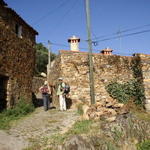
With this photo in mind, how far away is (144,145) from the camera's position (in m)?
7.32

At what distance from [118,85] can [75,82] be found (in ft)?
8.94

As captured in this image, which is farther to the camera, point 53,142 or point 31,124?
point 31,124

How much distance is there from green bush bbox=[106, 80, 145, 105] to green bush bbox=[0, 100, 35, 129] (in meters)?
5.05

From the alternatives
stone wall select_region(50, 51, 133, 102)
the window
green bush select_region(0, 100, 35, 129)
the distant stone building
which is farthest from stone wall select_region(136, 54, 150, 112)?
the window

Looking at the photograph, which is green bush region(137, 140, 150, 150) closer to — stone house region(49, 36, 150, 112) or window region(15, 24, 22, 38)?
stone house region(49, 36, 150, 112)

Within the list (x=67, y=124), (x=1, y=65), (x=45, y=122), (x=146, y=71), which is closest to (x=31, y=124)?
(x=45, y=122)

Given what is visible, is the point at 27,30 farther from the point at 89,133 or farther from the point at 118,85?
the point at 89,133

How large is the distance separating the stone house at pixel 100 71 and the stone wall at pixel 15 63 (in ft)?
6.16

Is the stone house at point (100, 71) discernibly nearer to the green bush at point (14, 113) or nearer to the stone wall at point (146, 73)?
the stone wall at point (146, 73)

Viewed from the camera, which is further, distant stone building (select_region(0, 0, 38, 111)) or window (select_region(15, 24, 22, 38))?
window (select_region(15, 24, 22, 38))

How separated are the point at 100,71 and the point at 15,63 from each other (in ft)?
17.2

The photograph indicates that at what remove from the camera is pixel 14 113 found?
10.9 metres

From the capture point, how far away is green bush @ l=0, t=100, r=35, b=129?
9285 mm

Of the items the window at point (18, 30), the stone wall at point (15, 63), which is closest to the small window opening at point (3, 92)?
the stone wall at point (15, 63)
